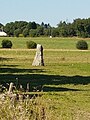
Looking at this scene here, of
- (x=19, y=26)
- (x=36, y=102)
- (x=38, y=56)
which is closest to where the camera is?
(x=36, y=102)

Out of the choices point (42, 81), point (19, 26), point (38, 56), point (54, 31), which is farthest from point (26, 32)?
point (42, 81)

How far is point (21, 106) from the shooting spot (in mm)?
6777

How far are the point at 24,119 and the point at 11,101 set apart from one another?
0.71 meters

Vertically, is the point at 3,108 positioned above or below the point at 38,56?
above

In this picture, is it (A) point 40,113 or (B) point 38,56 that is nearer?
(A) point 40,113

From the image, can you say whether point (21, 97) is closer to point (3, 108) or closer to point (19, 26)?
point (3, 108)

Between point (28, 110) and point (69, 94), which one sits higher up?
point (28, 110)

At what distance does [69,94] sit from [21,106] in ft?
33.7

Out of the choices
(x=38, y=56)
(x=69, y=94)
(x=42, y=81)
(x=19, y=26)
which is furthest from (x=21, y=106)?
(x=19, y=26)

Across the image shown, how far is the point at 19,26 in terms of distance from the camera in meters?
158

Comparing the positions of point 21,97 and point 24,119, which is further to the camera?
point 21,97

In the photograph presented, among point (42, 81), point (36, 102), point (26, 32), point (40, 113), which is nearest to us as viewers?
point (40, 113)

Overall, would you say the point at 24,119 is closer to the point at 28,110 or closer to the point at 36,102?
the point at 28,110

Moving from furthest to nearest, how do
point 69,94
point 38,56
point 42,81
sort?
point 38,56 → point 42,81 → point 69,94
